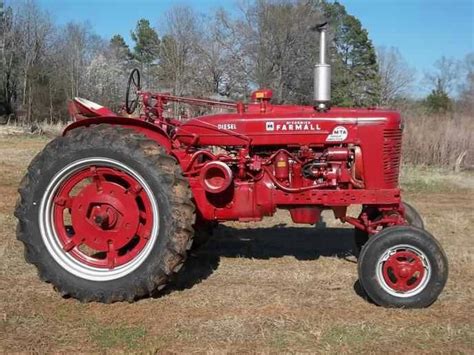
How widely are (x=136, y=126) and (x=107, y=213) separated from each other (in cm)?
74

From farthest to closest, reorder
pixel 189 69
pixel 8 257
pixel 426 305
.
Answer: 1. pixel 189 69
2. pixel 8 257
3. pixel 426 305

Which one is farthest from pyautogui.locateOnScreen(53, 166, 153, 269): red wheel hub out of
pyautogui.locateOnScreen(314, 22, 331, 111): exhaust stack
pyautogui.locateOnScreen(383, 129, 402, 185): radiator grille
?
pyautogui.locateOnScreen(383, 129, 402, 185): radiator grille

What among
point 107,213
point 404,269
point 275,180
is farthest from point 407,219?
point 107,213

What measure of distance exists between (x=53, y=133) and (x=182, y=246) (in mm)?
20595

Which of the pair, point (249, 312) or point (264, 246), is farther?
point (264, 246)

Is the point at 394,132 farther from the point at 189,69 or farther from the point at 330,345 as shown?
the point at 189,69

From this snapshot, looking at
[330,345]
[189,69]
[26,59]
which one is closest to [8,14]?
[26,59]

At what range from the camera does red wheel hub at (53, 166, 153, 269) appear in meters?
4.78

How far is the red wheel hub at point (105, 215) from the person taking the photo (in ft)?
15.7

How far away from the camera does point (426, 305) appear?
14.9 feet

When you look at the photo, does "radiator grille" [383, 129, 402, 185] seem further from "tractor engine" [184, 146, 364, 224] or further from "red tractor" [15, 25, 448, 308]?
"tractor engine" [184, 146, 364, 224]

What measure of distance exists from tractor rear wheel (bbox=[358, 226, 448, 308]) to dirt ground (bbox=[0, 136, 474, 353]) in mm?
102

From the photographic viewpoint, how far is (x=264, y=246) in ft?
21.6

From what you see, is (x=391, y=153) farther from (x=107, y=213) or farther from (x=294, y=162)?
(x=107, y=213)
